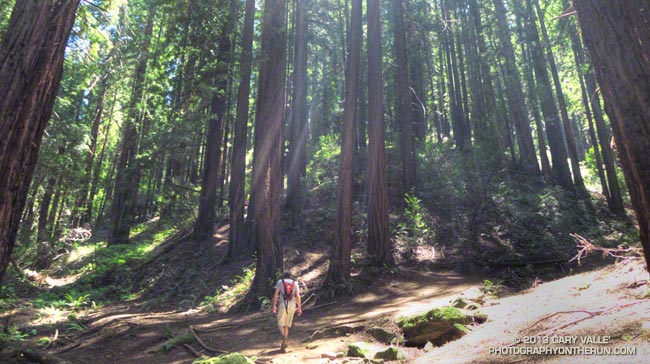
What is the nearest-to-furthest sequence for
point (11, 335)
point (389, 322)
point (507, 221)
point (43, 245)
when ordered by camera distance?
point (389, 322), point (11, 335), point (507, 221), point (43, 245)

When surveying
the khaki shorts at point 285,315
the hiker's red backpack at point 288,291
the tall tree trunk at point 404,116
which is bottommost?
the khaki shorts at point 285,315

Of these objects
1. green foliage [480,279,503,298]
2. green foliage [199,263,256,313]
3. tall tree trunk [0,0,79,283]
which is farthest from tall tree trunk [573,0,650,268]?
green foliage [199,263,256,313]

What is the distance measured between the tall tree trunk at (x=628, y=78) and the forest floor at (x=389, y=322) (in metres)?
1.27

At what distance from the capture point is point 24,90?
4320 mm

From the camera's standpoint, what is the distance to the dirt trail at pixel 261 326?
23.0ft

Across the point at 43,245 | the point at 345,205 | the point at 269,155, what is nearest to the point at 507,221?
the point at 345,205

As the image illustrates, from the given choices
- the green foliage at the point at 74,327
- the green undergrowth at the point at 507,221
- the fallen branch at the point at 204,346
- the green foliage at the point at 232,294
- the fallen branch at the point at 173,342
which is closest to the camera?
the fallen branch at the point at 204,346

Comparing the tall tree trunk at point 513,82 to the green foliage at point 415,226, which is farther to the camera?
the tall tree trunk at point 513,82

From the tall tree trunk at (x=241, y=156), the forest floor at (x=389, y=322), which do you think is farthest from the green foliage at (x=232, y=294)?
the tall tree trunk at (x=241, y=156)

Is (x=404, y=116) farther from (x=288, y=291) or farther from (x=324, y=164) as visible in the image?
(x=288, y=291)

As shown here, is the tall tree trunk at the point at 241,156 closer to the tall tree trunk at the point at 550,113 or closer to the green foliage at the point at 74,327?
the green foliage at the point at 74,327

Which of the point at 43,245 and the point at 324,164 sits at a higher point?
the point at 324,164

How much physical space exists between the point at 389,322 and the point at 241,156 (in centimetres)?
977

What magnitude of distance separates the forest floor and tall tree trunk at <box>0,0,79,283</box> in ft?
11.9
